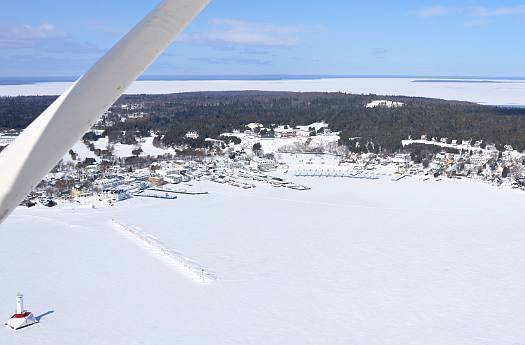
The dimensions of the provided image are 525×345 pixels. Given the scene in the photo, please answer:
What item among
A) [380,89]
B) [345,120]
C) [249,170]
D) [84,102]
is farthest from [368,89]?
[84,102]

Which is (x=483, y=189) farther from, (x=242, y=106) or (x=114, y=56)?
(x=242, y=106)

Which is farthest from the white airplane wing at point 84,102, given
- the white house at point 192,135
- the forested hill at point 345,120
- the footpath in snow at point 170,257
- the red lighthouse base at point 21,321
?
the white house at point 192,135

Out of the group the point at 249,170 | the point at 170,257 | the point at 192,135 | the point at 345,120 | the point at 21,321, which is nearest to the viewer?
the point at 21,321

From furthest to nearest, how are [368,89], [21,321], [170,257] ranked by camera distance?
1. [368,89]
2. [170,257]
3. [21,321]

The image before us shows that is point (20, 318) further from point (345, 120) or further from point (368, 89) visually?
point (368, 89)

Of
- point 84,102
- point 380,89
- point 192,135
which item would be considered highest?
point 380,89

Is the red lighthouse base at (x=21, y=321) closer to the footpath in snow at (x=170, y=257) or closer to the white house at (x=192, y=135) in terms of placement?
the footpath in snow at (x=170, y=257)
